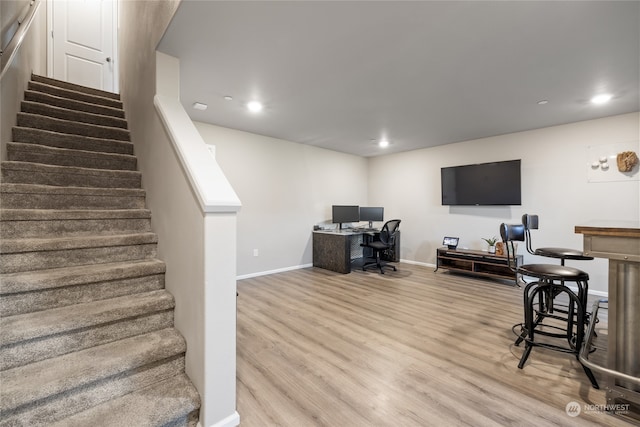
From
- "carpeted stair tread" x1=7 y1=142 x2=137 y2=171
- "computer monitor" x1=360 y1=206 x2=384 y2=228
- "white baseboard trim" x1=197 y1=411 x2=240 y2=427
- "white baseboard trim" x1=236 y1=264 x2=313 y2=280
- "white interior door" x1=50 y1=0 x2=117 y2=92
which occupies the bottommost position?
"white baseboard trim" x1=197 y1=411 x2=240 y2=427

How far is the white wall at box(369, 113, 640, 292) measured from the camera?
3561 mm

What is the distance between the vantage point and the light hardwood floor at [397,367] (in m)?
1.53

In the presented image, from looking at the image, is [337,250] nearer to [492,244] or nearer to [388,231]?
[388,231]

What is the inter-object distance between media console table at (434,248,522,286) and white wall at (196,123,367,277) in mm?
2263

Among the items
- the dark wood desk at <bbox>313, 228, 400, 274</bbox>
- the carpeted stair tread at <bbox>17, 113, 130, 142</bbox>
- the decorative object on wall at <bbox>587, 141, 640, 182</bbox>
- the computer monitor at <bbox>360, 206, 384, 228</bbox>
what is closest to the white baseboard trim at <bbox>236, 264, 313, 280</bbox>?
the dark wood desk at <bbox>313, 228, 400, 274</bbox>

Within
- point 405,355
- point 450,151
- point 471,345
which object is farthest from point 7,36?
point 450,151

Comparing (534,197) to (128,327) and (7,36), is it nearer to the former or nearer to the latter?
(128,327)

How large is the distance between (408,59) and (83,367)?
286 centimetres

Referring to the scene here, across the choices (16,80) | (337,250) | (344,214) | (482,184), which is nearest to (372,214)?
(344,214)

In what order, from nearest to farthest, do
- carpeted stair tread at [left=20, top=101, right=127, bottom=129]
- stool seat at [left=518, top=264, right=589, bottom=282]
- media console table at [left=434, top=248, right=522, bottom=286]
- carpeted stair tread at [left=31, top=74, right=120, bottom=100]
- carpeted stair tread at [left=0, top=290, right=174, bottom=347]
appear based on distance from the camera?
carpeted stair tread at [left=0, top=290, right=174, bottom=347] < stool seat at [left=518, top=264, right=589, bottom=282] < carpeted stair tread at [left=20, top=101, right=127, bottom=129] < carpeted stair tread at [left=31, top=74, right=120, bottom=100] < media console table at [left=434, top=248, right=522, bottom=286]

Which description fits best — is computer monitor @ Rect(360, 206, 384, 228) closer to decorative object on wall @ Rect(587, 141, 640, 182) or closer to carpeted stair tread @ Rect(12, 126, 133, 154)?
decorative object on wall @ Rect(587, 141, 640, 182)

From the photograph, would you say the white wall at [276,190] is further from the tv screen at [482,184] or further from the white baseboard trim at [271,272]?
the tv screen at [482,184]

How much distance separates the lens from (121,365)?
1.36 m

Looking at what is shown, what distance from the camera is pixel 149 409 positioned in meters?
1.28
